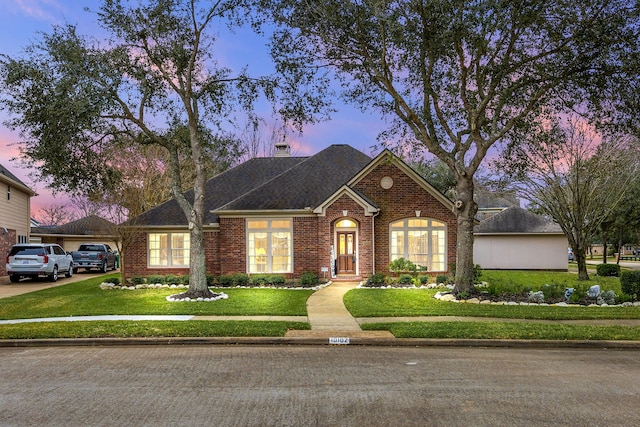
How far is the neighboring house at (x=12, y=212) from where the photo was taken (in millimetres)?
27094

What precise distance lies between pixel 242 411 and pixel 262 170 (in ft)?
69.6

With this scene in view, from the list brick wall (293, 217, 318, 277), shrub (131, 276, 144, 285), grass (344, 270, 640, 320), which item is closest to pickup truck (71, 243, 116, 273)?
shrub (131, 276, 144, 285)

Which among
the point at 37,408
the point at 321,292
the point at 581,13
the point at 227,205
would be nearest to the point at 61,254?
the point at 227,205

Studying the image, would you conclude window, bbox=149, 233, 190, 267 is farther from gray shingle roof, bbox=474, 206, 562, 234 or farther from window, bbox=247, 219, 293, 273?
gray shingle roof, bbox=474, 206, 562, 234

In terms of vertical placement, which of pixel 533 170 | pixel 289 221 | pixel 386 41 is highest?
pixel 386 41

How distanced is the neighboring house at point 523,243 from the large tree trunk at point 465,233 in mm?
17701

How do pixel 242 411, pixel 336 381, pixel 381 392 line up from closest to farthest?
pixel 242 411 < pixel 381 392 < pixel 336 381

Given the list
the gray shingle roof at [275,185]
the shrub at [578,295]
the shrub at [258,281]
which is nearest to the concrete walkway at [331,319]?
the shrub at [258,281]

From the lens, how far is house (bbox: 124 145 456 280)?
837 inches

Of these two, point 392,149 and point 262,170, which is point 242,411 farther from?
point 262,170

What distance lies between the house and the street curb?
36.9ft

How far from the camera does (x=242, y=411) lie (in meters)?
5.73

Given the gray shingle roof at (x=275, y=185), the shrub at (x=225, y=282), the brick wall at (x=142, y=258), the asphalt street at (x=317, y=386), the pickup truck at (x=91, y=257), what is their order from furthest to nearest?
the pickup truck at (x=91, y=257), the brick wall at (x=142, y=258), the gray shingle roof at (x=275, y=185), the shrub at (x=225, y=282), the asphalt street at (x=317, y=386)

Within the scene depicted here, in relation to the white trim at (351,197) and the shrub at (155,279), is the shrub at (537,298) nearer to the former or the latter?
the white trim at (351,197)
